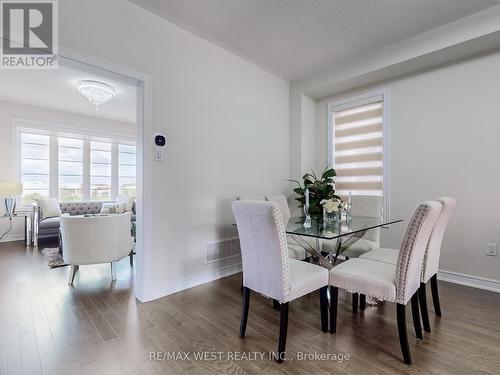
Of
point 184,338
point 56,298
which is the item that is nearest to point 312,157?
point 184,338

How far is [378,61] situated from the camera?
3.14 m

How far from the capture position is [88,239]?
280 cm

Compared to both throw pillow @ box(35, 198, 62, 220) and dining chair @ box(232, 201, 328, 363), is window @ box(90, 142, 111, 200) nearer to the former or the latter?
throw pillow @ box(35, 198, 62, 220)

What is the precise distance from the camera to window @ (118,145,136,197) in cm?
675

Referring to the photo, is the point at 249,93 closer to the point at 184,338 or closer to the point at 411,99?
the point at 411,99

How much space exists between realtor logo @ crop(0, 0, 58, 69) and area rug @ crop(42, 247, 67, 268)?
9.10 feet

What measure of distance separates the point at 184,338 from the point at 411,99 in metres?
3.68

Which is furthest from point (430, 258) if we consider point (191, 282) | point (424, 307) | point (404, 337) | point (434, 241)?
Result: point (191, 282)

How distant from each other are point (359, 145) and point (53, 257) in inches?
196

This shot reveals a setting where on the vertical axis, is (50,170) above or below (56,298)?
above

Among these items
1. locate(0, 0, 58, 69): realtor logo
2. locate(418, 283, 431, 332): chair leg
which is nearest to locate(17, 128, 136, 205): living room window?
locate(0, 0, 58, 69): realtor logo

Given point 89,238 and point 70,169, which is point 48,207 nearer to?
point 70,169

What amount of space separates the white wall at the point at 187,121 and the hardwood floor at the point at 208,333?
50 centimetres

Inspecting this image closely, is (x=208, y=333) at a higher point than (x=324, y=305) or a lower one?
lower
